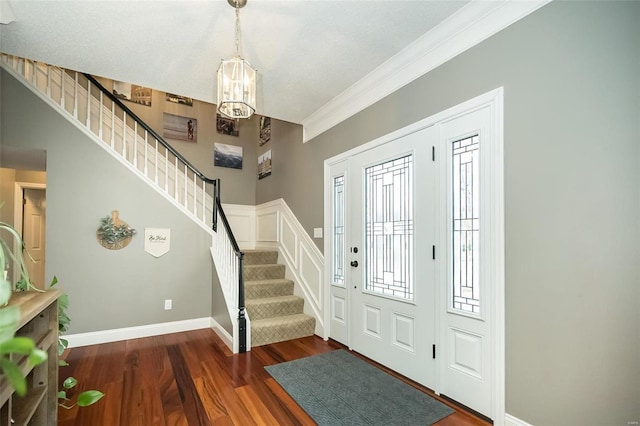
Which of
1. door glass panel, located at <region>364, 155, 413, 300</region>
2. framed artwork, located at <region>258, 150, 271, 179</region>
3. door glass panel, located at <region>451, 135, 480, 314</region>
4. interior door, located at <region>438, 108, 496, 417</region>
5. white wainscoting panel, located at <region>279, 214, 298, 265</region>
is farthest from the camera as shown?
framed artwork, located at <region>258, 150, 271, 179</region>

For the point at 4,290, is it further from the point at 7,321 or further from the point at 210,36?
the point at 210,36

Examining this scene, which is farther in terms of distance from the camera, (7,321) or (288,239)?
(288,239)

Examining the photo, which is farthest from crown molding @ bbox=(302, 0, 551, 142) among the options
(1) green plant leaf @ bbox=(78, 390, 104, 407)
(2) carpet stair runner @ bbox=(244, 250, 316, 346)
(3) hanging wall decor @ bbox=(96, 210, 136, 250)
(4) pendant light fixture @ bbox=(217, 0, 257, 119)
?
(1) green plant leaf @ bbox=(78, 390, 104, 407)

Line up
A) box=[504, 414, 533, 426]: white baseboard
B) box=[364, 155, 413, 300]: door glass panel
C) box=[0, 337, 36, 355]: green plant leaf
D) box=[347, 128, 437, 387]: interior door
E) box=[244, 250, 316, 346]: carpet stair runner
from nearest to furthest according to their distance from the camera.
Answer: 1. box=[0, 337, 36, 355]: green plant leaf
2. box=[504, 414, 533, 426]: white baseboard
3. box=[347, 128, 437, 387]: interior door
4. box=[364, 155, 413, 300]: door glass panel
5. box=[244, 250, 316, 346]: carpet stair runner

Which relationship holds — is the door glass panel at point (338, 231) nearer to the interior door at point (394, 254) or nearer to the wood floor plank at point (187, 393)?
the interior door at point (394, 254)

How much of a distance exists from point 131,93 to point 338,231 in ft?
14.1

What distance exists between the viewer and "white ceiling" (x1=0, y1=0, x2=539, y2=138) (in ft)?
7.17

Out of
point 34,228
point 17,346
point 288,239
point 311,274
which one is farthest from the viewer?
point 34,228

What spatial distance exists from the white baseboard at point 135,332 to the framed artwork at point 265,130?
10.6 ft

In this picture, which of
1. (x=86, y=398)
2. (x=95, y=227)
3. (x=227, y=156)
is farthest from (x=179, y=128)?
(x=86, y=398)

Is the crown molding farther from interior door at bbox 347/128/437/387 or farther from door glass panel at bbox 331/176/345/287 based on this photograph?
door glass panel at bbox 331/176/345/287

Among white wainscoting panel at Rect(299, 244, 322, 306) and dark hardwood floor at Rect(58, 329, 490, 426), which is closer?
dark hardwood floor at Rect(58, 329, 490, 426)

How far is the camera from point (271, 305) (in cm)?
383

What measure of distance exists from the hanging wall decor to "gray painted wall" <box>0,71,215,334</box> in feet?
0.20
